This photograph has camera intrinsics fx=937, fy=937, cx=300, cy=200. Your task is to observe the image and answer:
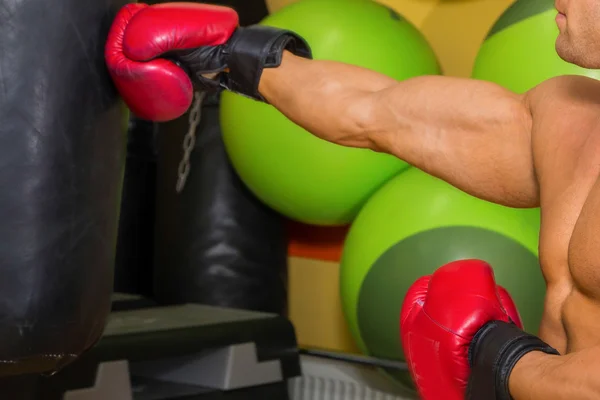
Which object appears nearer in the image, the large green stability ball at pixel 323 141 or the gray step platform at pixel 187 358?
the gray step platform at pixel 187 358

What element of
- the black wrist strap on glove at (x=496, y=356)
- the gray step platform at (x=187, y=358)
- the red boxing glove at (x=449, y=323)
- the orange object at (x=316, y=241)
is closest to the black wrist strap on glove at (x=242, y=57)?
the red boxing glove at (x=449, y=323)

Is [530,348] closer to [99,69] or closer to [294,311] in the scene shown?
[99,69]

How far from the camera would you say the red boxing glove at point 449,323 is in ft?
3.96

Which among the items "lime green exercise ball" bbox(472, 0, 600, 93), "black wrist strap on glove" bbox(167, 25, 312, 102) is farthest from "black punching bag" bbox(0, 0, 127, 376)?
"lime green exercise ball" bbox(472, 0, 600, 93)

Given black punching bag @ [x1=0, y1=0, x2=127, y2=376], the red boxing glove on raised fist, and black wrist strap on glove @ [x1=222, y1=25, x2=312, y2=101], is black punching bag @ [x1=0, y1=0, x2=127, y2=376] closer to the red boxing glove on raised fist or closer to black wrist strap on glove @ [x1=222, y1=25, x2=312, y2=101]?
the red boxing glove on raised fist

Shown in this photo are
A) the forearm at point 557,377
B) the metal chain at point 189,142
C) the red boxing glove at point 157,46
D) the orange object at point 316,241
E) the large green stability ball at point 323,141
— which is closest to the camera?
the forearm at point 557,377

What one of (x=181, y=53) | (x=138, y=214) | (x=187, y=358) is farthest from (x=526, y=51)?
(x=138, y=214)

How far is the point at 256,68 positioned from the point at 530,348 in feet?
1.98

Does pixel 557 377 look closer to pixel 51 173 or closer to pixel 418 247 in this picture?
pixel 51 173

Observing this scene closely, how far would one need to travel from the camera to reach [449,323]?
3.98ft

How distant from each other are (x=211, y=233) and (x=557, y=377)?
1450 mm

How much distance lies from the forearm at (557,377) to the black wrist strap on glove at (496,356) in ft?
0.04

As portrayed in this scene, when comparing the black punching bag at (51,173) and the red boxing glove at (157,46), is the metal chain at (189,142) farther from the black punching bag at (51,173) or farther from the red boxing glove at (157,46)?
the black punching bag at (51,173)

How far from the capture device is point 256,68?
145cm
